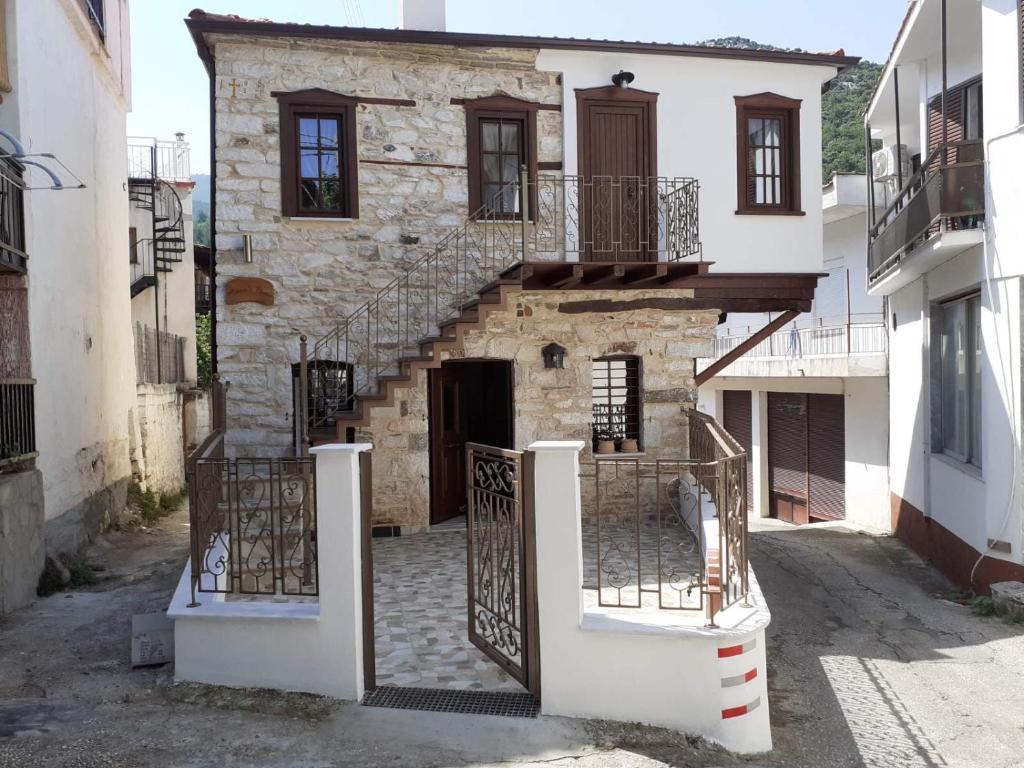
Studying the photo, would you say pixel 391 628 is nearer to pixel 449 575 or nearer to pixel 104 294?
pixel 449 575

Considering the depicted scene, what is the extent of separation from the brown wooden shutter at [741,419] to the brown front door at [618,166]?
10.4 m

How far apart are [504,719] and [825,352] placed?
43.9ft

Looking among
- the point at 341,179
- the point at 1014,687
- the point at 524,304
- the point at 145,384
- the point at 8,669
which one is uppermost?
the point at 341,179

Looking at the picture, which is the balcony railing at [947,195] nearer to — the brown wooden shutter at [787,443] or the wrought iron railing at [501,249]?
the wrought iron railing at [501,249]

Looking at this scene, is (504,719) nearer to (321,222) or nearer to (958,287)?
(321,222)

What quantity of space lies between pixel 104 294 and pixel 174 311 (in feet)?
26.9

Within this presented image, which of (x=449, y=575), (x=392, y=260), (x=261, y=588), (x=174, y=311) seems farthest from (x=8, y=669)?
(x=174, y=311)

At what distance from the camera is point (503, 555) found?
18.2ft

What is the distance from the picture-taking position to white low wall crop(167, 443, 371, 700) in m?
5.37

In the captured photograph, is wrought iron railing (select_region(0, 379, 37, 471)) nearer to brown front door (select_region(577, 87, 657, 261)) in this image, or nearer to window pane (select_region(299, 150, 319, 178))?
window pane (select_region(299, 150, 319, 178))

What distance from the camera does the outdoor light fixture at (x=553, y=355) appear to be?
10.7 m

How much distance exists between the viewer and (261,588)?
23.2ft

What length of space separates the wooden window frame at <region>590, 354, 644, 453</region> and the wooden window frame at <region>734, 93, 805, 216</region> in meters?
2.35

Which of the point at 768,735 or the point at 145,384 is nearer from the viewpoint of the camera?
the point at 768,735
